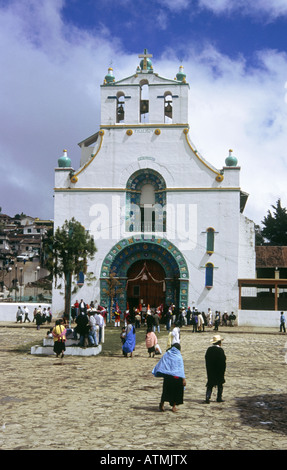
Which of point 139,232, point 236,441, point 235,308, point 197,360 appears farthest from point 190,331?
point 236,441

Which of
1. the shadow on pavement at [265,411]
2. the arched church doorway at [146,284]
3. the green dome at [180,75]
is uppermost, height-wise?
the green dome at [180,75]

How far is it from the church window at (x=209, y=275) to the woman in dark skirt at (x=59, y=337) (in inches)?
688

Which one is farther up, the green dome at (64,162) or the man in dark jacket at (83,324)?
the green dome at (64,162)

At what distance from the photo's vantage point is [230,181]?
113 feet

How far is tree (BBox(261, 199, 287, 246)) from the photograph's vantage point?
5841cm

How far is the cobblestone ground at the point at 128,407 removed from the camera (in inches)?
311

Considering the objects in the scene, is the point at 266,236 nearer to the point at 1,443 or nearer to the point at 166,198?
the point at 166,198

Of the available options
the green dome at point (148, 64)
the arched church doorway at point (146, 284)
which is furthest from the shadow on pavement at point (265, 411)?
the green dome at point (148, 64)

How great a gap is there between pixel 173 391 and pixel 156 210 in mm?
25670

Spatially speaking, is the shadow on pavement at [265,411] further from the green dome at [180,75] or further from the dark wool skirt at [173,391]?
the green dome at [180,75]

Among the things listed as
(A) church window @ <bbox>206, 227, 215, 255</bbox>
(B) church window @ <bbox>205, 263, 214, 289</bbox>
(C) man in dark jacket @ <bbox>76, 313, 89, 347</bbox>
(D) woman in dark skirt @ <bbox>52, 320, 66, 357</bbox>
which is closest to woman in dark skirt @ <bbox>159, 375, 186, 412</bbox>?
(D) woman in dark skirt @ <bbox>52, 320, 66, 357</bbox>

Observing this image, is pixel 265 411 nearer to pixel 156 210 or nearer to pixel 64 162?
pixel 156 210

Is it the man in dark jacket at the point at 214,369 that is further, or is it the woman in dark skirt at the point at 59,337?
the woman in dark skirt at the point at 59,337

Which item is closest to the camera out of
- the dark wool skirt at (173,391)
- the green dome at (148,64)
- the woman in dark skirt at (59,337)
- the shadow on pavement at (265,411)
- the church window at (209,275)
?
the shadow on pavement at (265,411)
